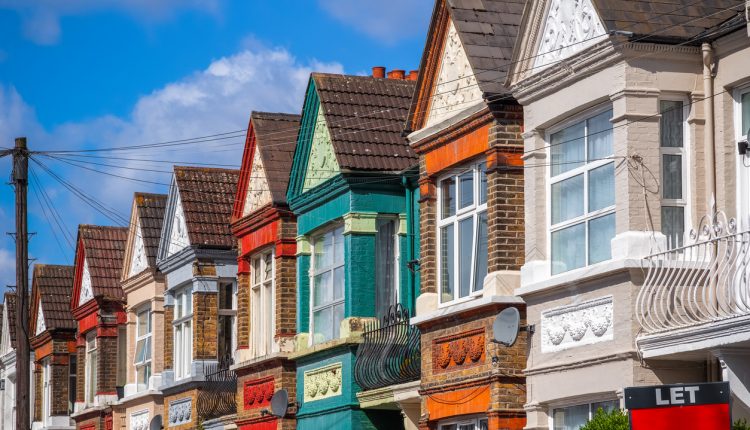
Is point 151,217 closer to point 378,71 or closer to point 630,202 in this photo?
point 378,71

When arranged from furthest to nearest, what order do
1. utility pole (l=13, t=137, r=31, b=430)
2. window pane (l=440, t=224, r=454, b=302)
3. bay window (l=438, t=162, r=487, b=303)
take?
utility pole (l=13, t=137, r=31, b=430), window pane (l=440, t=224, r=454, b=302), bay window (l=438, t=162, r=487, b=303)

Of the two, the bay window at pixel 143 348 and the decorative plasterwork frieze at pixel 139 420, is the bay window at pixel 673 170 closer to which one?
the decorative plasterwork frieze at pixel 139 420

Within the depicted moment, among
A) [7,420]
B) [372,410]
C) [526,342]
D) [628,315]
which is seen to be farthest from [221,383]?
[7,420]

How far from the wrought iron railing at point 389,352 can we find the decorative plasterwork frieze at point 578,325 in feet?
14.9

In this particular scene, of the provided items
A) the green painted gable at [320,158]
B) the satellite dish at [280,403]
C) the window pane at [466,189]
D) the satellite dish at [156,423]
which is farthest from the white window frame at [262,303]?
the window pane at [466,189]

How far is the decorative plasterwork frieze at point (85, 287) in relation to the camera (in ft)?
141

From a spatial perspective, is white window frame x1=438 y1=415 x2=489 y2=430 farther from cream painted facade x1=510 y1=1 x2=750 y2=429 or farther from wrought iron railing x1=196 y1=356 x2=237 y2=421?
wrought iron railing x1=196 y1=356 x2=237 y2=421

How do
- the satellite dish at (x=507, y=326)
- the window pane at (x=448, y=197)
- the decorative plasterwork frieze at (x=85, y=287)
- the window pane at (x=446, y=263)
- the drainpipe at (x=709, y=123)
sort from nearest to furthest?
the drainpipe at (x=709, y=123) → the satellite dish at (x=507, y=326) → the window pane at (x=446, y=263) → the window pane at (x=448, y=197) → the decorative plasterwork frieze at (x=85, y=287)

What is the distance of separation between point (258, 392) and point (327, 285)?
325 cm

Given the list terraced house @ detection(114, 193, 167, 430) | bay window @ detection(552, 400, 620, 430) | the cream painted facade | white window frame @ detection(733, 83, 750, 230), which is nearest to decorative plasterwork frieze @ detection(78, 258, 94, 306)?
terraced house @ detection(114, 193, 167, 430)

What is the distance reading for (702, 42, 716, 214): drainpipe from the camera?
1878 centimetres

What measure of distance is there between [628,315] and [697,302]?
0.81 meters

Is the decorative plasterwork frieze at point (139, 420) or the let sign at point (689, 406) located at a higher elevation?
the decorative plasterwork frieze at point (139, 420)

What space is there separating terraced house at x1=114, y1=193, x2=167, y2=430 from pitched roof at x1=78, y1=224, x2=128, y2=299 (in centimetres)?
193
